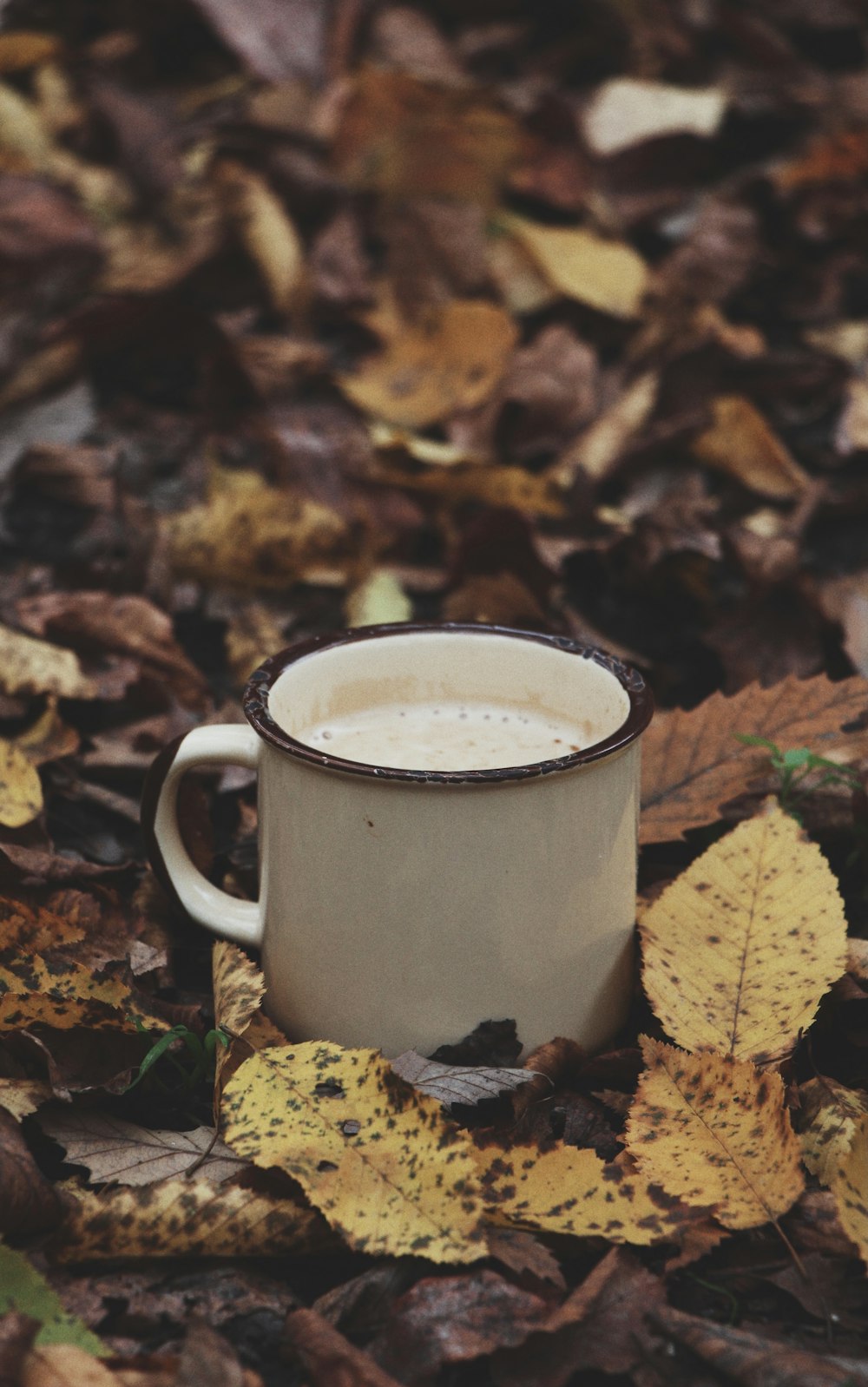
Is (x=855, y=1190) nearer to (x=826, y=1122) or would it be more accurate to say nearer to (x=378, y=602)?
(x=826, y=1122)

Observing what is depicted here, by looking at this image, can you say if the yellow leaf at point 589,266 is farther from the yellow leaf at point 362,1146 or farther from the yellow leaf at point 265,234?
the yellow leaf at point 362,1146

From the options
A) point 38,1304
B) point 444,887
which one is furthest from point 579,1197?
point 38,1304

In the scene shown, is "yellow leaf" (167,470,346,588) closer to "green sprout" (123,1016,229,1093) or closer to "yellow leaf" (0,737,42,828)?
"yellow leaf" (0,737,42,828)

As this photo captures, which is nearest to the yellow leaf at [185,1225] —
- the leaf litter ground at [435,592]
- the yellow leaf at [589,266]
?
the leaf litter ground at [435,592]

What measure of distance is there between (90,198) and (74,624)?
43.6 inches

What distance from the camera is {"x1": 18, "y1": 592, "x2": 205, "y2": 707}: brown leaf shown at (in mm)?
1543

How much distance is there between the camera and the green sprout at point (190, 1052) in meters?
1.02

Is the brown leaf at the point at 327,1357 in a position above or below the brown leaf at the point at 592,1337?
above

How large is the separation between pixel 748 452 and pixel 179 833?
1112 millimetres

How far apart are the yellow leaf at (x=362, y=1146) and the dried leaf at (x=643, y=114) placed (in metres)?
1.96

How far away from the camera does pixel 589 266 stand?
2.32m

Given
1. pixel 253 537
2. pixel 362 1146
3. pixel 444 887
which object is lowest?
pixel 253 537

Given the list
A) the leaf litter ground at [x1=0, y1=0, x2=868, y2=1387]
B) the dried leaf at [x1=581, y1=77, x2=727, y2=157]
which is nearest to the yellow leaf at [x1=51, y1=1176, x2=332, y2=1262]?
the leaf litter ground at [x1=0, y1=0, x2=868, y2=1387]

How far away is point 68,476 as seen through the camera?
1.93 metres
